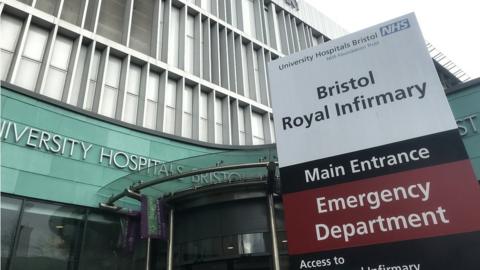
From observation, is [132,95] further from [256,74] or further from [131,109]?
[256,74]

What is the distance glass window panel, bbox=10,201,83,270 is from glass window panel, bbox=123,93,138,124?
550 centimetres

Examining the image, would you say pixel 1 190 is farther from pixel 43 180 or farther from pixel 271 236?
pixel 271 236

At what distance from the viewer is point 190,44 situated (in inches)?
861

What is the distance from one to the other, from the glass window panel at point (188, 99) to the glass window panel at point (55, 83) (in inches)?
235

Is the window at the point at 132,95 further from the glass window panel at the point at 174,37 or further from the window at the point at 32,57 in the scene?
the window at the point at 32,57

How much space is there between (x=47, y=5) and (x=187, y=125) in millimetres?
8283

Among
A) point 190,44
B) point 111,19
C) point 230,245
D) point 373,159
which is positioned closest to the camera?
point 373,159

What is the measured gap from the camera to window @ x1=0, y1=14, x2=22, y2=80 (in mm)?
14281

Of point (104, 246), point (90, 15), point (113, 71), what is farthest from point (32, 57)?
point (104, 246)

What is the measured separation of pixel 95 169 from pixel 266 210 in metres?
6.66

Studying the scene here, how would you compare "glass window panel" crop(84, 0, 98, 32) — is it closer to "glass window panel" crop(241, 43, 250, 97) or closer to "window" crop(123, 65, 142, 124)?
"window" crop(123, 65, 142, 124)

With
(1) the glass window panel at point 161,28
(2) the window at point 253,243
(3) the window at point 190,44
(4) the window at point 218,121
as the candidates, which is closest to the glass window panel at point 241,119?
(4) the window at point 218,121

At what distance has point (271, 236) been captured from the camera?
1075 cm

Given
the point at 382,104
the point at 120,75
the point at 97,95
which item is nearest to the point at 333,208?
the point at 382,104
